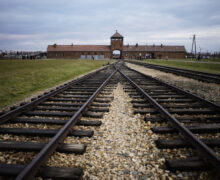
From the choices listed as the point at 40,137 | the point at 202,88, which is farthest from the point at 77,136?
the point at 202,88

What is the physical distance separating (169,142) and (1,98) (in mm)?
6500

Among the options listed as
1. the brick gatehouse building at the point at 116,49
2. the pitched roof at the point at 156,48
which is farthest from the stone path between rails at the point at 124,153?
the pitched roof at the point at 156,48

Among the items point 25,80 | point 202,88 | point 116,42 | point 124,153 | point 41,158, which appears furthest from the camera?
point 116,42

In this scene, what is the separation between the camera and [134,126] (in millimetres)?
3438

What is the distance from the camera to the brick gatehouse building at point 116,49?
75.0 meters

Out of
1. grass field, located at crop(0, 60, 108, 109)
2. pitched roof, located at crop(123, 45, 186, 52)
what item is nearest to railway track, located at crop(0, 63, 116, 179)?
grass field, located at crop(0, 60, 108, 109)

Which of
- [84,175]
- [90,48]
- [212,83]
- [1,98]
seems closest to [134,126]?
[84,175]

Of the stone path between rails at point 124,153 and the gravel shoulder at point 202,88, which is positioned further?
the gravel shoulder at point 202,88

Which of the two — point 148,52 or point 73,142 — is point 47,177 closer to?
point 73,142

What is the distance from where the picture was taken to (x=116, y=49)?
248 feet

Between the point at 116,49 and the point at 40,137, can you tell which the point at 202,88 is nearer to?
the point at 40,137

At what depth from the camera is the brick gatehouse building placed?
246 feet

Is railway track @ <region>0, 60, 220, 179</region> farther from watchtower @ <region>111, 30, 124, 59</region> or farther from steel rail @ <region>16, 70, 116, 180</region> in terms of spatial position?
watchtower @ <region>111, 30, 124, 59</region>

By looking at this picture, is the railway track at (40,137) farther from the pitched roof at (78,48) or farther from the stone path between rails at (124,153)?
the pitched roof at (78,48)
